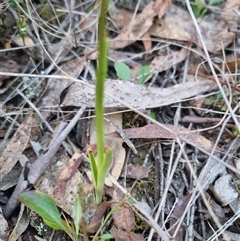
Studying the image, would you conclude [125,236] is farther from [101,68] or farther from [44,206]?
[101,68]

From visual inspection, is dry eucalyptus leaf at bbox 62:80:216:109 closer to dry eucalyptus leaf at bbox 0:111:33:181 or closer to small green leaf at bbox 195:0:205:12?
dry eucalyptus leaf at bbox 0:111:33:181

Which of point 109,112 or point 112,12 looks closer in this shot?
point 109,112

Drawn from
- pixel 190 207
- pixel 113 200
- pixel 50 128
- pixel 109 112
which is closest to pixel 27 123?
→ pixel 50 128

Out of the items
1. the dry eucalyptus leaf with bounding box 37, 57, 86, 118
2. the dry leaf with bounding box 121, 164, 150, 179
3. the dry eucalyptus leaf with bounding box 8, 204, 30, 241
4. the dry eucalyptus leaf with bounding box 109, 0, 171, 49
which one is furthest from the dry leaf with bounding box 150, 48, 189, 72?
the dry eucalyptus leaf with bounding box 8, 204, 30, 241

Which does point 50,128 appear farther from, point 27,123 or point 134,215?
point 134,215

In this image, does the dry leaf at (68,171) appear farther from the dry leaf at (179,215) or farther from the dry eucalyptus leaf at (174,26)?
the dry eucalyptus leaf at (174,26)

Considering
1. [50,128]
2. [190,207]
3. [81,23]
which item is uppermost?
[81,23]

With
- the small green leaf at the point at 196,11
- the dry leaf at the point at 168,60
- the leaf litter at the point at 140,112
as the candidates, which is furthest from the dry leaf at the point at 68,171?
the small green leaf at the point at 196,11

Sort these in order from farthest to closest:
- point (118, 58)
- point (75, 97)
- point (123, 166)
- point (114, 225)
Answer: point (118, 58), point (75, 97), point (123, 166), point (114, 225)
